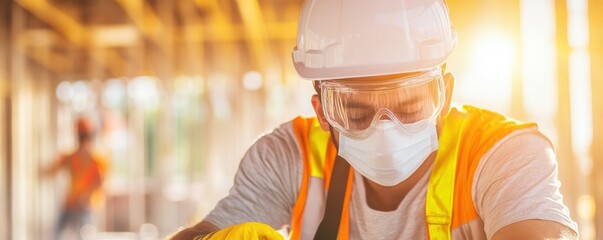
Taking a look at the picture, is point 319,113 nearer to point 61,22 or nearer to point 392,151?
point 392,151

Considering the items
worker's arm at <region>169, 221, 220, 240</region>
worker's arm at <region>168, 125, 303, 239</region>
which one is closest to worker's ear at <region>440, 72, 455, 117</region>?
worker's arm at <region>168, 125, 303, 239</region>

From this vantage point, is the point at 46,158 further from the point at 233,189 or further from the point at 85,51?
the point at 233,189

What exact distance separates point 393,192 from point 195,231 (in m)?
0.62

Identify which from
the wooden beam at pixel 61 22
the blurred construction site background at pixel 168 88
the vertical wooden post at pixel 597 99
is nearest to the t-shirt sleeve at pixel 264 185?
the vertical wooden post at pixel 597 99

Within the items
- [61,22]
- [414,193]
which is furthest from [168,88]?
[414,193]

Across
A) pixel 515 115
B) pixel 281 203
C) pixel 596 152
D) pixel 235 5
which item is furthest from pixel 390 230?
pixel 235 5

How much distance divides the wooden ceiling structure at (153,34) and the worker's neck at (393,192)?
28.5ft

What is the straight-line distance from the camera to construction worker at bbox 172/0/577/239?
7.01 feet

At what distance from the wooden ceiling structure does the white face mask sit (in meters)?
8.76

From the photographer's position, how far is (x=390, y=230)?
7.83ft

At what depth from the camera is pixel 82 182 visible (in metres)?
9.32

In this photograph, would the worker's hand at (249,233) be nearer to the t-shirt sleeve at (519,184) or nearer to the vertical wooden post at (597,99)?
the t-shirt sleeve at (519,184)

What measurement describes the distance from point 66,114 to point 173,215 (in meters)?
2.68

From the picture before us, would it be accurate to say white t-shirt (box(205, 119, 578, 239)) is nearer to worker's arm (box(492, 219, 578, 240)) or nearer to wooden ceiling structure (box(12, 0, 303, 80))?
worker's arm (box(492, 219, 578, 240))
